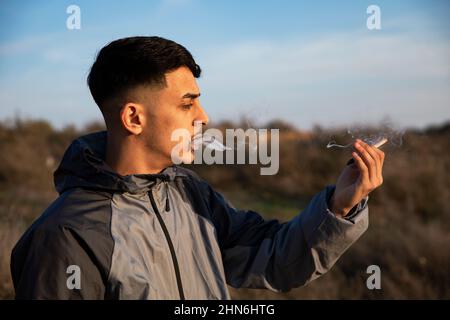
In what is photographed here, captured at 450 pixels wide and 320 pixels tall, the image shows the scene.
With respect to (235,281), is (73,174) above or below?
above

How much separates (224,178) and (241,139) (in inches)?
557

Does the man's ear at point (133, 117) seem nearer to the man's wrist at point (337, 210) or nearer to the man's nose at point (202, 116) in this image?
the man's nose at point (202, 116)

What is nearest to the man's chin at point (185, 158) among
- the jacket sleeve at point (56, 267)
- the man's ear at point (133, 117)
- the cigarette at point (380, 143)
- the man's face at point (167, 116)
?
the man's face at point (167, 116)

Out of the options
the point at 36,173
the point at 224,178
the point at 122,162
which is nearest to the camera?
the point at 122,162

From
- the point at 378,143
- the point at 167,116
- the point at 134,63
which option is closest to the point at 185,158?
the point at 167,116

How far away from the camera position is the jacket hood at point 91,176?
2.07 meters

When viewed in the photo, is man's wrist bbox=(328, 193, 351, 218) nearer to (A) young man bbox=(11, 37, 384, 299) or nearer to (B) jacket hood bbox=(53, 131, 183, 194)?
(A) young man bbox=(11, 37, 384, 299)

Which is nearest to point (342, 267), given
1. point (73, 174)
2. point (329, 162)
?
point (73, 174)

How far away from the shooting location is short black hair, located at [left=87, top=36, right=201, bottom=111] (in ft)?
7.33

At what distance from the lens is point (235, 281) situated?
237 centimetres

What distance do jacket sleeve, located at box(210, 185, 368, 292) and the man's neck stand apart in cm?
31

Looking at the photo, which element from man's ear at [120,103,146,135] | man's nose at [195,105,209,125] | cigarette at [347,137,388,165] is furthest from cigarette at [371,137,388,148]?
man's ear at [120,103,146,135]
